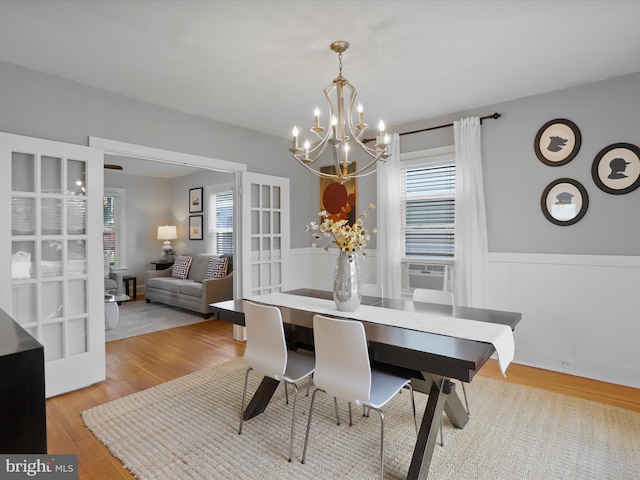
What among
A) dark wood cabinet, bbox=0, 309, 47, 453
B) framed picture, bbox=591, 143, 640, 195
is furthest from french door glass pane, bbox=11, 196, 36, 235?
framed picture, bbox=591, 143, 640, 195

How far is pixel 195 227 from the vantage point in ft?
24.1

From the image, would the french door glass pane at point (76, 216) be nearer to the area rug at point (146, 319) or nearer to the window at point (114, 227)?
the area rug at point (146, 319)

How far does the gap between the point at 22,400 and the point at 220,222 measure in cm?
622

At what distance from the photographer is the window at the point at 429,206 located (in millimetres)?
3965

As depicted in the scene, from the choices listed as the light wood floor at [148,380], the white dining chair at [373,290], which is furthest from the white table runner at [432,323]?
the light wood floor at [148,380]

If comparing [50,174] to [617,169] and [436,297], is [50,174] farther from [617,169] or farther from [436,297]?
[617,169]

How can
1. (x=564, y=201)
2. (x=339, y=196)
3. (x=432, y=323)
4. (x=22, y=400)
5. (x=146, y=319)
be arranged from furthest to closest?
1. (x=146, y=319)
2. (x=339, y=196)
3. (x=564, y=201)
4. (x=432, y=323)
5. (x=22, y=400)

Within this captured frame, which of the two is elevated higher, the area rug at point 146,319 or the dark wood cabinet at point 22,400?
the dark wood cabinet at point 22,400

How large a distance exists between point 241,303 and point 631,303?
10.5 feet

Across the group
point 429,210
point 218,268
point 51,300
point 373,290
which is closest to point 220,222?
point 218,268

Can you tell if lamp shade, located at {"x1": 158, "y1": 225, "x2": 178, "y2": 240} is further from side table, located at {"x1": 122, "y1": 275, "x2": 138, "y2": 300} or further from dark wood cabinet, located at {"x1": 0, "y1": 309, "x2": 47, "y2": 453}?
dark wood cabinet, located at {"x1": 0, "y1": 309, "x2": 47, "y2": 453}

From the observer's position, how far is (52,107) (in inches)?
113

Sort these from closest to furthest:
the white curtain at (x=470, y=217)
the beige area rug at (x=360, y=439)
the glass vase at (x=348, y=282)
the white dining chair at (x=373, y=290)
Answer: the beige area rug at (x=360, y=439), the glass vase at (x=348, y=282), the white dining chair at (x=373, y=290), the white curtain at (x=470, y=217)

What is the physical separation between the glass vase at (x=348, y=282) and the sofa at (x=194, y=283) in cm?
352
